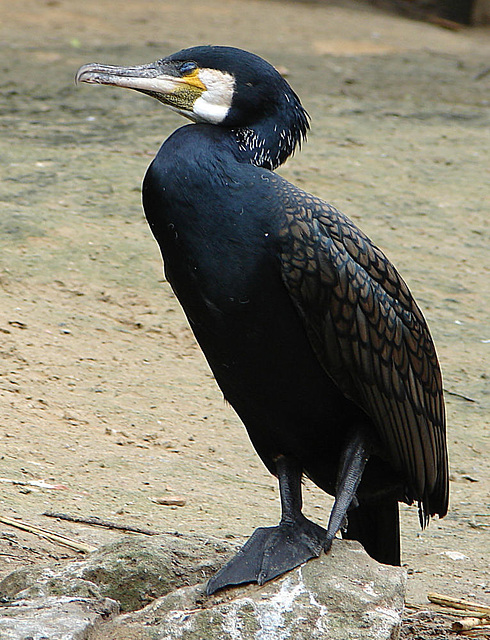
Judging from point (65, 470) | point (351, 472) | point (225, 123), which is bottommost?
point (65, 470)

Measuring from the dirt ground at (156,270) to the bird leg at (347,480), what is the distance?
0.64m

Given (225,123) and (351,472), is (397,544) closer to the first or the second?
(351,472)

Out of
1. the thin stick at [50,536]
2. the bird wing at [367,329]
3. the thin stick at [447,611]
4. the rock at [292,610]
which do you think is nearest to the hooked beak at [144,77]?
the bird wing at [367,329]

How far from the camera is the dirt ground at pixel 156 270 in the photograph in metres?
4.52

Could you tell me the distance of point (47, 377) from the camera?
536cm

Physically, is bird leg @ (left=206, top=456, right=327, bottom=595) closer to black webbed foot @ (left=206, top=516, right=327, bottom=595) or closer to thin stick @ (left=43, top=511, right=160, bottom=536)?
black webbed foot @ (left=206, top=516, right=327, bottom=595)

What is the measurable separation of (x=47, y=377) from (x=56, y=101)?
15.1 feet

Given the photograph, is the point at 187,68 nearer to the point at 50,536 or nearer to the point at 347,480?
the point at 347,480

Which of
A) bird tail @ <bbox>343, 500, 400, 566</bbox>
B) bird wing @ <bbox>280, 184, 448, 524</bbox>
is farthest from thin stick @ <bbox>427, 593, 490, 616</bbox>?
bird wing @ <bbox>280, 184, 448, 524</bbox>

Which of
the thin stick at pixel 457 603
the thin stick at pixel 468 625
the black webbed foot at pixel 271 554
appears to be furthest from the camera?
the thin stick at pixel 457 603

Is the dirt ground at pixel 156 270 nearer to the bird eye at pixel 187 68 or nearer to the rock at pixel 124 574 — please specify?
the rock at pixel 124 574

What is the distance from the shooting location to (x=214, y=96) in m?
3.29

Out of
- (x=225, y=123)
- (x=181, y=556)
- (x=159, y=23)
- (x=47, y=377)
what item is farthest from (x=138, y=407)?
(x=159, y=23)

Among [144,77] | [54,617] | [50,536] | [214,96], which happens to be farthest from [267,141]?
[50,536]
